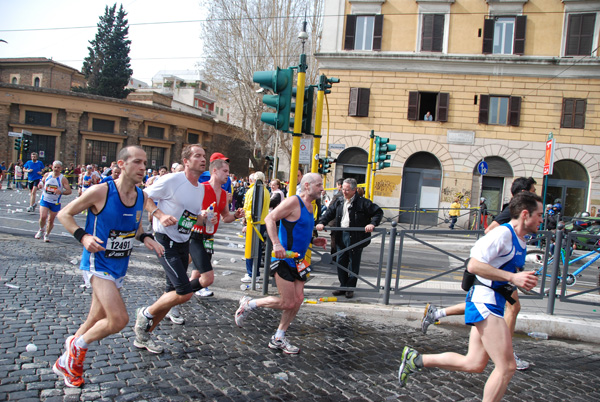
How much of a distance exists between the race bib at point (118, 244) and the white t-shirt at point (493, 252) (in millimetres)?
2715

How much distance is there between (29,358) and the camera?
3.80 metres

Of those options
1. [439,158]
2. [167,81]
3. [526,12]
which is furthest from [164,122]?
[167,81]

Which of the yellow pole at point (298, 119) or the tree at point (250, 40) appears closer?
the yellow pole at point (298, 119)

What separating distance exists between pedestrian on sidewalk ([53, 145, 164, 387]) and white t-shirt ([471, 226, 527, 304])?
2.63 meters

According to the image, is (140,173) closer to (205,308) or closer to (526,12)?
(205,308)

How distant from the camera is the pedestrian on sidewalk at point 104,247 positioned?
337 centimetres

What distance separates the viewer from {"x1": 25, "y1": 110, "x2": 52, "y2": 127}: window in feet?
111

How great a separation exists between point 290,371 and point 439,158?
21.2 meters

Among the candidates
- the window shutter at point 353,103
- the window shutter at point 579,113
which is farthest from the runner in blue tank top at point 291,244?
the window shutter at point 579,113

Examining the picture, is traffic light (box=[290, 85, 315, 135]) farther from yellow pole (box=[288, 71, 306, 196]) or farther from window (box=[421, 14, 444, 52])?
window (box=[421, 14, 444, 52])

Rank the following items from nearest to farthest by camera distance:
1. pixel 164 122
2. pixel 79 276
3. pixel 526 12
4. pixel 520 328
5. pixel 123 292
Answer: pixel 520 328
pixel 123 292
pixel 79 276
pixel 526 12
pixel 164 122

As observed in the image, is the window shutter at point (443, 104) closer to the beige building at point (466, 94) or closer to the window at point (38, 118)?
the beige building at point (466, 94)

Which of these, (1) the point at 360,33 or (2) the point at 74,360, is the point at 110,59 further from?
(2) the point at 74,360

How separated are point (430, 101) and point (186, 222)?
72.7 ft
